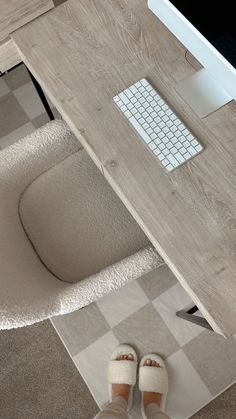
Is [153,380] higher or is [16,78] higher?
[16,78]

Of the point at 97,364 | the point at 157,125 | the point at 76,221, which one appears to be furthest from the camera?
the point at 97,364

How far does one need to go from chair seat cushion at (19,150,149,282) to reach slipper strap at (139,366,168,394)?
548mm

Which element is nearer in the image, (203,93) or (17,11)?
(203,93)

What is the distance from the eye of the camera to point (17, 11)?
127 cm

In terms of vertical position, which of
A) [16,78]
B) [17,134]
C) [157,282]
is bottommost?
[157,282]

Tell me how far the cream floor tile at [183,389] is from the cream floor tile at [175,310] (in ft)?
0.21

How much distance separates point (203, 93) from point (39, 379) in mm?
1191

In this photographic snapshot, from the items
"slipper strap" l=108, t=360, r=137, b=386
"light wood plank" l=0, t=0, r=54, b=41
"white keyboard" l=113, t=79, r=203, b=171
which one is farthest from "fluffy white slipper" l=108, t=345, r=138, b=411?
"light wood plank" l=0, t=0, r=54, b=41

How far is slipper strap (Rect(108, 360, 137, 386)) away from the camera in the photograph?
4.83 ft

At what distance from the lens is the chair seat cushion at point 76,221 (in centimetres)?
116

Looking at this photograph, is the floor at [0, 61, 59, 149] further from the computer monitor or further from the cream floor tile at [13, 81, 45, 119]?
the computer monitor

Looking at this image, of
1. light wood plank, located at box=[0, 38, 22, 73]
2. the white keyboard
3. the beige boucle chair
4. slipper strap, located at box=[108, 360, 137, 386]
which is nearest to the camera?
the white keyboard

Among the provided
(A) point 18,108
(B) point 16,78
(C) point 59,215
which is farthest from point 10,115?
(C) point 59,215

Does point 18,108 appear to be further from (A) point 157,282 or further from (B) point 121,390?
(B) point 121,390
